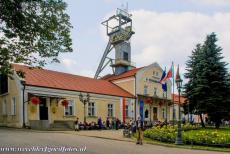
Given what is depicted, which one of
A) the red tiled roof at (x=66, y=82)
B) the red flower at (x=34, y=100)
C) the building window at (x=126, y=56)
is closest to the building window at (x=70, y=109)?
the red tiled roof at (x=66, y=82)

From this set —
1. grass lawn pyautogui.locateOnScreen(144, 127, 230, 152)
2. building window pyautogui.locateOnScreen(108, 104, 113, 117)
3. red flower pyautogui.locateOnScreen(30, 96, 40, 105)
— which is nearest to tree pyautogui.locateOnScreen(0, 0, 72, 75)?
grass lawn pyautogui.locateOnScreen(144, 127, 230, 152)

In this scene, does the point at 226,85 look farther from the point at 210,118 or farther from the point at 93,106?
the point at 93,106

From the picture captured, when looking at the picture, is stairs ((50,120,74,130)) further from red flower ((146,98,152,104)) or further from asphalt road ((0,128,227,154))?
red flower ((146,98,152,104))

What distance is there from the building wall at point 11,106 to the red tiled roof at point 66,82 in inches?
61.5

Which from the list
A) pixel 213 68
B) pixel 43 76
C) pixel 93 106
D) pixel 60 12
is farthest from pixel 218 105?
pixel 60 12

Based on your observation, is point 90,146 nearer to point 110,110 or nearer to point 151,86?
point 110,110

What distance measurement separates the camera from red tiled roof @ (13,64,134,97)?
3468cm

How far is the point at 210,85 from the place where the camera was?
3628cm

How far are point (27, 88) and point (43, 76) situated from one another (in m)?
4.88

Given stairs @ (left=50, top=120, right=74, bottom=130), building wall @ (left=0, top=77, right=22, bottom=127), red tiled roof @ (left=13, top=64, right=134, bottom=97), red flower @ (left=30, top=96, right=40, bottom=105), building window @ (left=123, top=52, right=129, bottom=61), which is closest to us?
red flower @ (left=30, top=96, right=40, bottom=105)

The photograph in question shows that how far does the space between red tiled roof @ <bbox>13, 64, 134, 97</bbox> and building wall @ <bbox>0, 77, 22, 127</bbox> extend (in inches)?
61.5

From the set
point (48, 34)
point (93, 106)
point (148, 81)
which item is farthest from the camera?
point (148, 81)

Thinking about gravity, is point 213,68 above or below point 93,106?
above

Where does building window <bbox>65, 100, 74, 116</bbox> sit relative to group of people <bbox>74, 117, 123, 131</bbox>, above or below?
above
